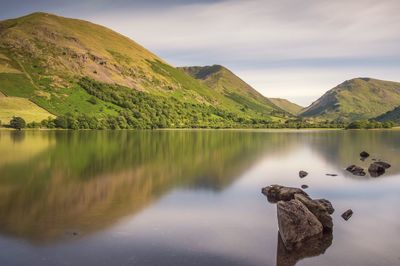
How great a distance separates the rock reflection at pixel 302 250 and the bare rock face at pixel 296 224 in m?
0.41

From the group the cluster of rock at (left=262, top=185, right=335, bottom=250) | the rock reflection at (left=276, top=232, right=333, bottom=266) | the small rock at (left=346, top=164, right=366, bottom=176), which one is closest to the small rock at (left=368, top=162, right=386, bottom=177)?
the small rock at (left=346, top=164, right=366, bottom=176)

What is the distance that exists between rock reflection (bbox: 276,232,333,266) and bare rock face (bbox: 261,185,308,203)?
11.4 m

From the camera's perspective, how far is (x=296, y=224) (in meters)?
30.4

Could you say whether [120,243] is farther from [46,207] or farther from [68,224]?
[46,207]

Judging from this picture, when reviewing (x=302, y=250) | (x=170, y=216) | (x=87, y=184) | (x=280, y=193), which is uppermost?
(x=280, y=193)

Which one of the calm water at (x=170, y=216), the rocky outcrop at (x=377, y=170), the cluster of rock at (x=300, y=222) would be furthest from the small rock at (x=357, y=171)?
the cluster of rock at (x=300, y=222)

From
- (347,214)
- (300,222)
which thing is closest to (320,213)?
(300,222)

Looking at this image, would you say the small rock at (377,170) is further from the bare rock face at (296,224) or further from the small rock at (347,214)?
the bare rock face at (296,224)

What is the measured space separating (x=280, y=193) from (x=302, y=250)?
57.1ft

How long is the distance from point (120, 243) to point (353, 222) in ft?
72.4

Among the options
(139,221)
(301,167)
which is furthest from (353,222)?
(301,167)

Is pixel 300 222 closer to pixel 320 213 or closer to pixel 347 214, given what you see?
pixel 320 213

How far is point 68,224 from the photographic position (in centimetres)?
3356

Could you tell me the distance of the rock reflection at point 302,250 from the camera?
2662cm
